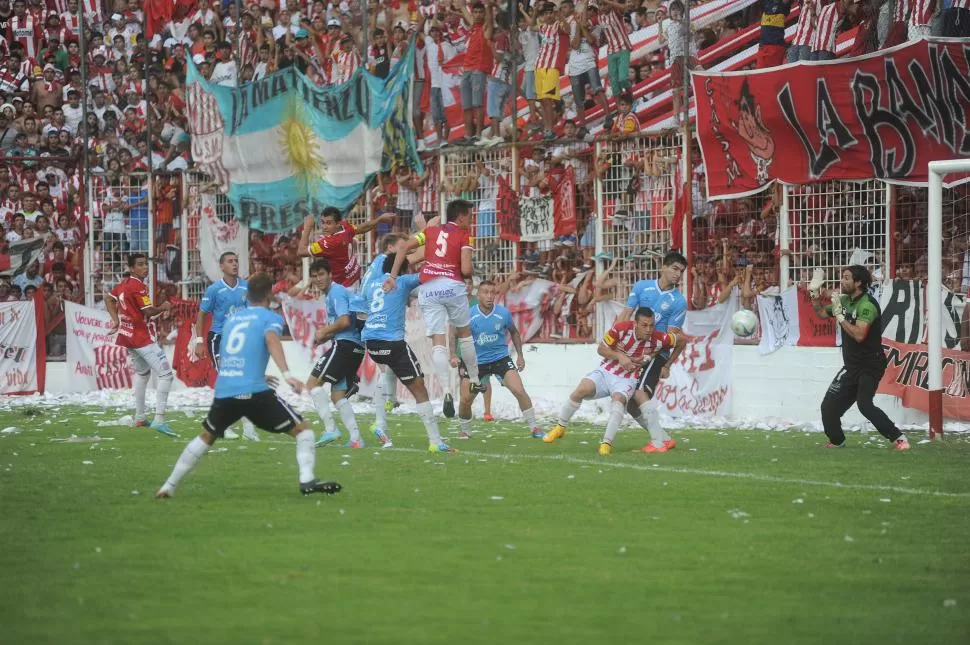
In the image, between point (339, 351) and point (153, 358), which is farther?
point (153, 358)

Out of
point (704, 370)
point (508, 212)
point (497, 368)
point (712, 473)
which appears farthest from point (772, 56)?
point (712, 473)

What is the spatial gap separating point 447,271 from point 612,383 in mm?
2267

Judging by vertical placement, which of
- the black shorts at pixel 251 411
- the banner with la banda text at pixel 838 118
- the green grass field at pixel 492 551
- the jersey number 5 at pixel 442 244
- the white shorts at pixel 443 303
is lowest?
the green grass field at pixel 492 551

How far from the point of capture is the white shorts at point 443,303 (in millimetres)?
15586

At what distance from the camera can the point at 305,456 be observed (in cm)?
1081

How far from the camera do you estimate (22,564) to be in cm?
816

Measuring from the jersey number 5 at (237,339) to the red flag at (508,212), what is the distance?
530 inches

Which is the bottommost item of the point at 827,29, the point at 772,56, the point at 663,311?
the point at 663,311

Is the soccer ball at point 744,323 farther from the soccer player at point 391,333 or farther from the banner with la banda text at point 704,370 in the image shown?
the soccer player at point 391,333

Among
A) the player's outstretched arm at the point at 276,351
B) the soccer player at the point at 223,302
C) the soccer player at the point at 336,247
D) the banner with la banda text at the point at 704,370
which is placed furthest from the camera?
the banner with la banda text at the point at 704,370

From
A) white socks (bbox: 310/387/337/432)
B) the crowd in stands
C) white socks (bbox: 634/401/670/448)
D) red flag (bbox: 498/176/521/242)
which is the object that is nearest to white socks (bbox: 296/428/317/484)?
white socks (bbox: 310/387/337/432)

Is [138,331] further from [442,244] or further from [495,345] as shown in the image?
[442,244]

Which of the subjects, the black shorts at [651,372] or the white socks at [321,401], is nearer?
the white socks at [321,401]

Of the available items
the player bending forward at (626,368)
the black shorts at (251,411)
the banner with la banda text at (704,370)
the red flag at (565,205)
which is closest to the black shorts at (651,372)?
the player bending forward at (626,368)
